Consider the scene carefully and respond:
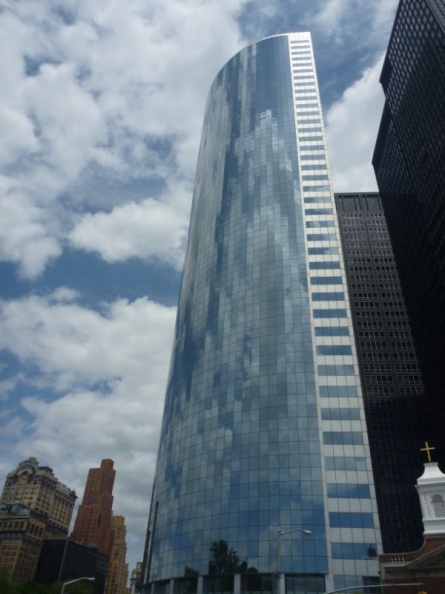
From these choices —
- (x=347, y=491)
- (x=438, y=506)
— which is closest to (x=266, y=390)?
(x=347, y=491)

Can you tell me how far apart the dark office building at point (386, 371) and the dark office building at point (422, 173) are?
3.53 m

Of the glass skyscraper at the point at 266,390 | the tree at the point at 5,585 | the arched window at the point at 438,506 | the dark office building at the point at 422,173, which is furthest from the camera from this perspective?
the tree at the point at 5,585

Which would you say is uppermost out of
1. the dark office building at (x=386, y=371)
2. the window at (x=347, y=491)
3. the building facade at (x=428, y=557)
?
the dark office building at (x=386, y=371)

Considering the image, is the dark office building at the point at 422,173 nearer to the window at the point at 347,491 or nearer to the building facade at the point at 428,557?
the window at the point at 347,491

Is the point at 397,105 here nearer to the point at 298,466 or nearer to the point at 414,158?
the point at 414,158

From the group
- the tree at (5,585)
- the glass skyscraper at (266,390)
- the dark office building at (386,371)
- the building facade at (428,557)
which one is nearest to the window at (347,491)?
the glass skyscraper at (266,390)

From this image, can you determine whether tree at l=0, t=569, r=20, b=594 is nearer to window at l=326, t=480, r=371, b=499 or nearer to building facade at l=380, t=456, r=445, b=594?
window at l=326, t=480, r=371, b=499

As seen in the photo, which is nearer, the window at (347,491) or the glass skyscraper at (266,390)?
the glass skyscraper at (266,390)

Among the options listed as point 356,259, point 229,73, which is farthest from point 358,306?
point 229,73

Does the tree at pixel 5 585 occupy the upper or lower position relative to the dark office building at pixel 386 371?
lower

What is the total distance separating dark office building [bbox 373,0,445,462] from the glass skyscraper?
23937mm

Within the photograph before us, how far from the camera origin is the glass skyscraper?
304ft

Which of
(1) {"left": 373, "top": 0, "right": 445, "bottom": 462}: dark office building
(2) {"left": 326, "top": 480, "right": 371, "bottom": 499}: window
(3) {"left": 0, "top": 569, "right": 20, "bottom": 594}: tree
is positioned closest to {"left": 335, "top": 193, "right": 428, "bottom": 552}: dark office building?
(1) {"left": 373, "top": 0, "right": 445, "bottom": 462}: dark office building

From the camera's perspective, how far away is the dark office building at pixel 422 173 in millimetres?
121125
